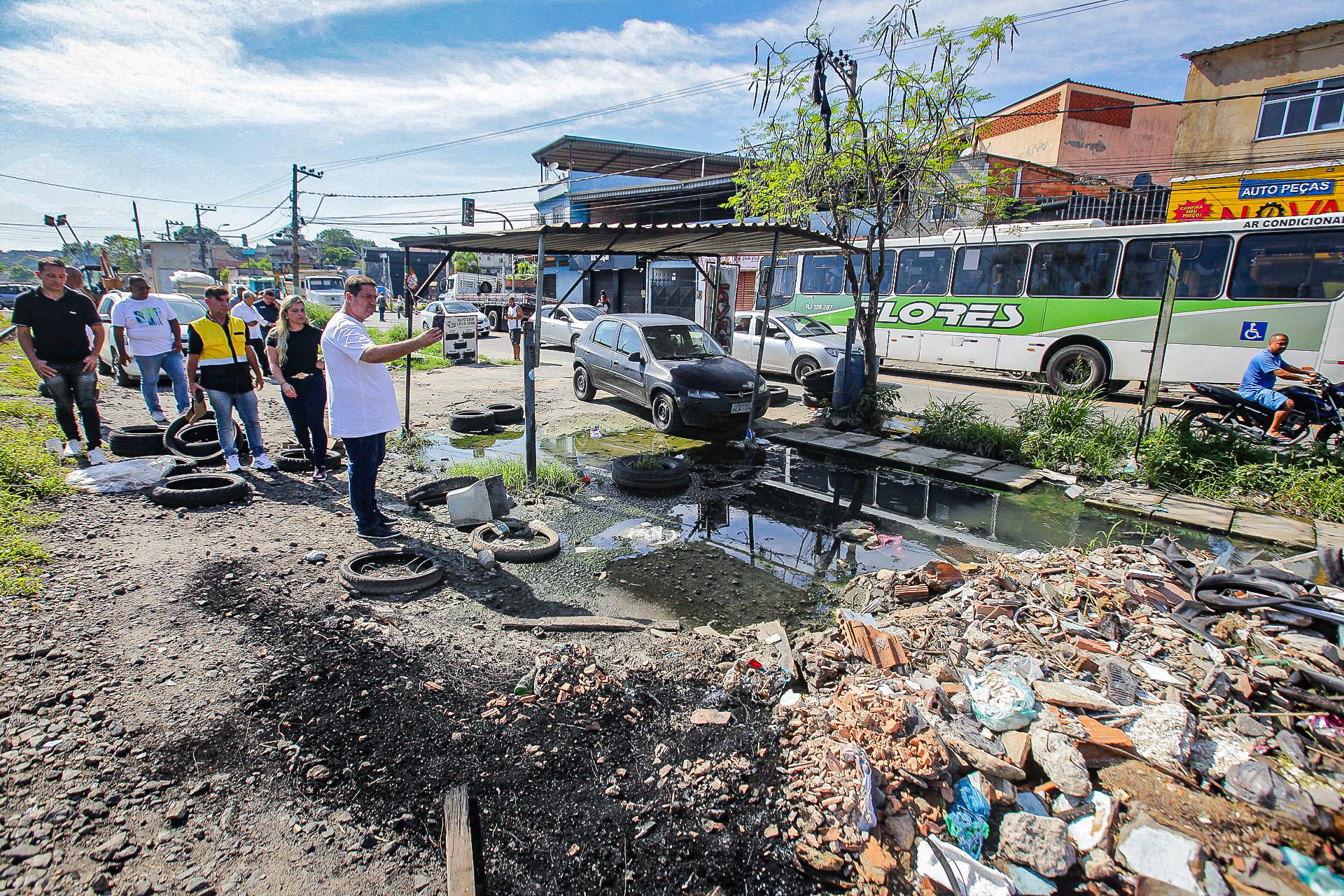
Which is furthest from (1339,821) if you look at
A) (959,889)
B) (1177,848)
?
(959,889)

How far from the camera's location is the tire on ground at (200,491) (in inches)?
214

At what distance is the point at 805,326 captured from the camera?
1452cm

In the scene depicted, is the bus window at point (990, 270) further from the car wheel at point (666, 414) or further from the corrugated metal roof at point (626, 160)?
the corrugated metal roof at point (626, 160)

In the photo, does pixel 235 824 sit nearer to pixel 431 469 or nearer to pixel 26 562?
pixel 26 562

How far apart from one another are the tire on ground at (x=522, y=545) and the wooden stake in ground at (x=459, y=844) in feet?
8.04

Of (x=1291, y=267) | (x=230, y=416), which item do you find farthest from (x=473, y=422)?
(x=1291, y=267)

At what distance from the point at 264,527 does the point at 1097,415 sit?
10151 mm

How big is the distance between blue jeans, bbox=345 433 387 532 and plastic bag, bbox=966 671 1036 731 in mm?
4351

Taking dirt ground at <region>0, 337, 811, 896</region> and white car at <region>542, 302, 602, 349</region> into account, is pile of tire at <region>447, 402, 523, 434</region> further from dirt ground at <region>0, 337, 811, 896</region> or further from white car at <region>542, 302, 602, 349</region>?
white car at <region>542, 302, 602, 349</region>

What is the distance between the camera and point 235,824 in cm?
232

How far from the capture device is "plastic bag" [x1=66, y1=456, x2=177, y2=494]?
5711 millimetres

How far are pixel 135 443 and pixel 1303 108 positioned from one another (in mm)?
27846

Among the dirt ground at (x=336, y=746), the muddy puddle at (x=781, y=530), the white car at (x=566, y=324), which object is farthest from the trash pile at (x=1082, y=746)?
the white car at (x=566, y=324)

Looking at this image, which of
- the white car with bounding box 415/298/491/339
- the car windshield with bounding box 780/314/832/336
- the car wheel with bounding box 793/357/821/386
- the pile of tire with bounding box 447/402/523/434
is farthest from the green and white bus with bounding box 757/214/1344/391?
the white car with bounding box 415/298/491/339
